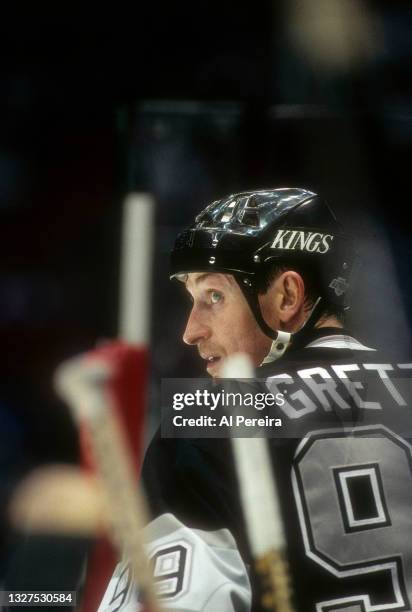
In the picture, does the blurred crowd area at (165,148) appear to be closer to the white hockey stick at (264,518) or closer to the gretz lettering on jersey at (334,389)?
the gretz lettering on jersey at (334,389)

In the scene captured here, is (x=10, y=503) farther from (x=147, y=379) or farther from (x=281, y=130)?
(x=281, y=130)

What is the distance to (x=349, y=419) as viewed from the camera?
6.59ft

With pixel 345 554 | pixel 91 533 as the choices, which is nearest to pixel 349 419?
pixel 345 554

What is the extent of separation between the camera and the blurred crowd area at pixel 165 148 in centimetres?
215

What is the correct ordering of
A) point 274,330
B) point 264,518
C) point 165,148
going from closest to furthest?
point 264,518, point 274,330, point 165,148

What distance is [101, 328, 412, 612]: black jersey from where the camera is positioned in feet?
6.29

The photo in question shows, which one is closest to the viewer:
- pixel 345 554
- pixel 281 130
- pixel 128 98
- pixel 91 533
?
pixel 345 554

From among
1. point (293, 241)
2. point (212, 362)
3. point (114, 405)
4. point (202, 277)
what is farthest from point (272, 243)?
point (114, 405)

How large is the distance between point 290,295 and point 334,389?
243 mm

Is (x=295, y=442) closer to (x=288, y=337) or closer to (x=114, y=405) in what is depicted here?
(x=288, y=337)

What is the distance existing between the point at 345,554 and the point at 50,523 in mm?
749

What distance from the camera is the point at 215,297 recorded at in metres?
2.08

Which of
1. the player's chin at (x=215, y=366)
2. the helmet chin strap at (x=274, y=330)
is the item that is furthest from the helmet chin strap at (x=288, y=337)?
the player's chin at (x=215, y=366)

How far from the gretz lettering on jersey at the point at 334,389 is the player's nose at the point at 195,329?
7.7 inches
